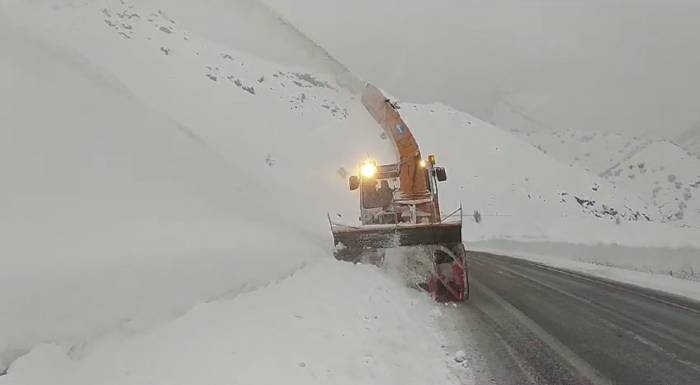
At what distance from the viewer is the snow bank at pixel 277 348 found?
3702mm

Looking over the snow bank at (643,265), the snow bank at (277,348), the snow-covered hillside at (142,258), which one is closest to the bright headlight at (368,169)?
the snow-covered hillside at (142,258)

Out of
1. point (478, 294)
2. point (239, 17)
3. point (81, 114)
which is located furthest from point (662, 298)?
point (239, 17)

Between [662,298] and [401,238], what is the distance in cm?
529

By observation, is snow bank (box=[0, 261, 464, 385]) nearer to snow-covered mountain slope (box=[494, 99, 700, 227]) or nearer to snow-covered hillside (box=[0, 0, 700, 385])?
snow-covered hillside (box=[0, 0, 700, 385])

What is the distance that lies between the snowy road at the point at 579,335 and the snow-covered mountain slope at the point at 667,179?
50.8 m

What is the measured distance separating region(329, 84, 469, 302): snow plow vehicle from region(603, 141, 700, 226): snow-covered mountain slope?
5035 cm

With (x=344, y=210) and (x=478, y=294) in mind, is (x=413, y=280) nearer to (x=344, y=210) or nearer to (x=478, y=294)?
(x=478, y=294)

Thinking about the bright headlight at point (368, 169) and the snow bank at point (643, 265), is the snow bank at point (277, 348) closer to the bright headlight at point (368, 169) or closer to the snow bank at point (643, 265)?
the bright headlight at point (368, 169)

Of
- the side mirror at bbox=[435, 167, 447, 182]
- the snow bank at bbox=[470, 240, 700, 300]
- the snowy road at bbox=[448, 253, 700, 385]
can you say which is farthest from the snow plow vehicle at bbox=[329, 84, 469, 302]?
the snow bank at bbox=[470, 240, 700, 300]

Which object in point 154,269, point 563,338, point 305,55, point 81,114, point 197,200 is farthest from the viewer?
point 305,55

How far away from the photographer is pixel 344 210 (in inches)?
1113

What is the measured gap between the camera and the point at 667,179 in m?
75.3

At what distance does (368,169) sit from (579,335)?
6804mm

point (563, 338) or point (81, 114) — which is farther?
point (81, 114)
